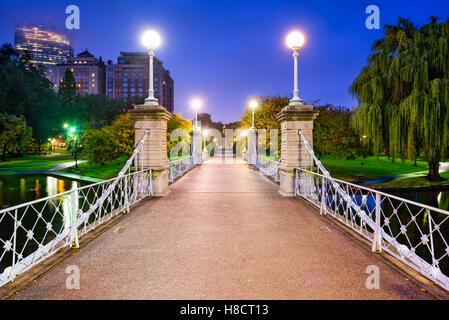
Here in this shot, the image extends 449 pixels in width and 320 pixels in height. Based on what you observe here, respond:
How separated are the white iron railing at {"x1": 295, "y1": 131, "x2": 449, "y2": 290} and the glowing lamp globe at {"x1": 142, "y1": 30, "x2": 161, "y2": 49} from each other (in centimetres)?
580

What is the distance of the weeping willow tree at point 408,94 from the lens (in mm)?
14805

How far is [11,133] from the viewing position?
35.2 meters

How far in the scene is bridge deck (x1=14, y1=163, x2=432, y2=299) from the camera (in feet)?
10.2

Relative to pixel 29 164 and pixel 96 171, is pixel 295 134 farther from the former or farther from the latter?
pixel 29 164

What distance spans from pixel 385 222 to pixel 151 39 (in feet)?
27.5

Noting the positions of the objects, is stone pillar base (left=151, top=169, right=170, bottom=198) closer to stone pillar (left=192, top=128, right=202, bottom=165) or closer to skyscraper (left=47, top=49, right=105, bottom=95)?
stone pillar (left=192, top=128, right=202, bottom=165)

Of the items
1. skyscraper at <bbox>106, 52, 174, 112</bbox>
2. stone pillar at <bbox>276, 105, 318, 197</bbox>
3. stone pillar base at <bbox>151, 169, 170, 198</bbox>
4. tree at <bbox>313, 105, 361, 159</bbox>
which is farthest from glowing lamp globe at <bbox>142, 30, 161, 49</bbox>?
skyscraper at <bbox>106, 52, 174, 112</bbox>

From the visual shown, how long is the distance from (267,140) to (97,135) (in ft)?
58.9

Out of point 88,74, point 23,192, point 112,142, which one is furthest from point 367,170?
point 88,74

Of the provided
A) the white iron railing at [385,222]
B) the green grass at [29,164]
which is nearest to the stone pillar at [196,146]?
the white iron railing at [385,222]

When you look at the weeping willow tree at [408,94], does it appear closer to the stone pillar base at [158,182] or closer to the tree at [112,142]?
the stone pillar base at [158,182]

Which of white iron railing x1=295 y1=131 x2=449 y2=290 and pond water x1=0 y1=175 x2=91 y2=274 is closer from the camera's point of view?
white iron railing x1=295 y1=131 x2=449 y2=290

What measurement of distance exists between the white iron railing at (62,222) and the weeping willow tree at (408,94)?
49.3ft
